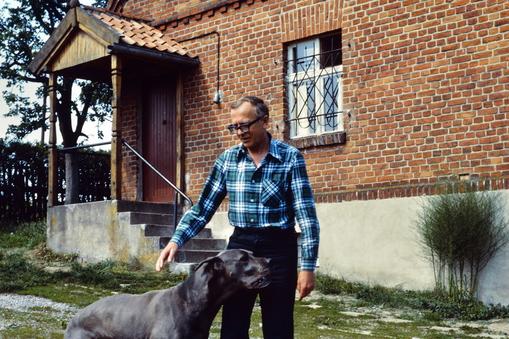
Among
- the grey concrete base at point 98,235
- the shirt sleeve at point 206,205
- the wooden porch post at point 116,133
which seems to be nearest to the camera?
the shirt sleeve at point 206,205

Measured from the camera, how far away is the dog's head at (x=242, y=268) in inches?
188

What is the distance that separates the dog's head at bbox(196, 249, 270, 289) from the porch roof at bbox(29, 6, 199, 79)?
29.6 ft

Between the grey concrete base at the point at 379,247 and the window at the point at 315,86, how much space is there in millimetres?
1367

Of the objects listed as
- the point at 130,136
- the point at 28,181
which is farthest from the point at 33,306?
the point at 28,181

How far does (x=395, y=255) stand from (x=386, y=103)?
2177 millimetres

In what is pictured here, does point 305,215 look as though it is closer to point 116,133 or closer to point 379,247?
point 379,247

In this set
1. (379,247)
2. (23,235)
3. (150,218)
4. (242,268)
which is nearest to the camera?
(242,268)

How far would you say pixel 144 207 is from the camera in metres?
14.0

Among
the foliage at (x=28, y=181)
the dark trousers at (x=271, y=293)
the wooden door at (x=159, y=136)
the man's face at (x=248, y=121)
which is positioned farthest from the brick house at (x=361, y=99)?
the man's face at (x=248, y=121)

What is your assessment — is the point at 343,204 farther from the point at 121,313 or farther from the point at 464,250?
the point at 121,313

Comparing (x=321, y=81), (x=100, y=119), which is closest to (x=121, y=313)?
(x=321, y=81)

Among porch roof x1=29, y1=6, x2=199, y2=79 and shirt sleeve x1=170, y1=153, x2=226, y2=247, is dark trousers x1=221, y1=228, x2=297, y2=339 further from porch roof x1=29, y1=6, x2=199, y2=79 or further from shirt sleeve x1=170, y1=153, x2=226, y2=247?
porch roof x1=29, y1=6, x2=199, y2=79

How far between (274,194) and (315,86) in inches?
316

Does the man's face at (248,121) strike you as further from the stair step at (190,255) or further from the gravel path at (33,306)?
the stair step at (190,255)
